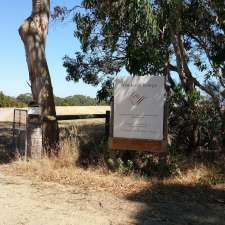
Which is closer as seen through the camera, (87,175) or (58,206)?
(58,206)

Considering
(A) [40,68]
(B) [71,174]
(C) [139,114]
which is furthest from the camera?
(A) [40,68]

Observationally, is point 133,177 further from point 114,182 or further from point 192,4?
point 192,4

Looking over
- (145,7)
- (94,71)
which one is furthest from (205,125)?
(94,71)

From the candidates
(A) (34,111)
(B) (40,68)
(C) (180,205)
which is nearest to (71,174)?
(A) (34,111)

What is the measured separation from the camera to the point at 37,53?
1345 centimetres

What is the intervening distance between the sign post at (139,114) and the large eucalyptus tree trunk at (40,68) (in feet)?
7.87

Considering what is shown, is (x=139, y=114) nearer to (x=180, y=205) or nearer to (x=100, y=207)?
(x=180, y=205)

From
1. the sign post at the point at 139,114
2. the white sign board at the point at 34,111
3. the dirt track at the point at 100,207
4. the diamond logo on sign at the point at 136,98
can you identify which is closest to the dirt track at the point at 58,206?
the dirt track at the point at 100,207

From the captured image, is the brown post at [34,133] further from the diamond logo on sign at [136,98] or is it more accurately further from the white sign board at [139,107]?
the diamond logo on sign at [136,98]

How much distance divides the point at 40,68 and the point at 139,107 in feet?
10.9

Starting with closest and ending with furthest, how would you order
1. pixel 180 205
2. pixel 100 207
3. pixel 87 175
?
pixel 100 207
pixel 180 205
pixel 87 175

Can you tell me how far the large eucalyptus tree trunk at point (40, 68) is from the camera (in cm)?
1337

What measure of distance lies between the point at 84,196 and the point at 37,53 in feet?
17.9

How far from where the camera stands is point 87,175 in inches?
428
